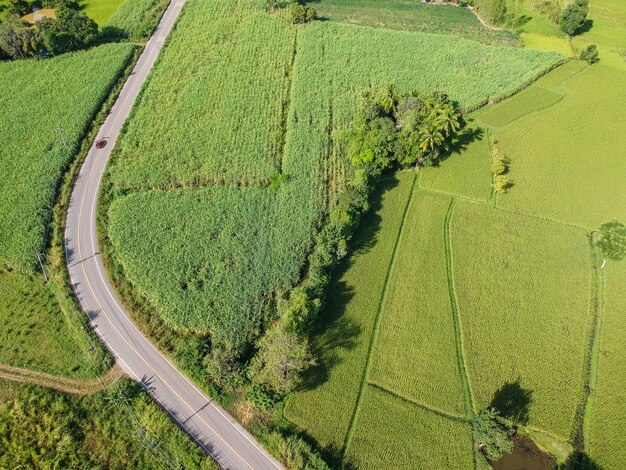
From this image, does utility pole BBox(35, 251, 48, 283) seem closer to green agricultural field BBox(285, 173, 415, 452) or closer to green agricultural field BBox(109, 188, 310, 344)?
green agricultural field BBox(109, 188, 310, 344)

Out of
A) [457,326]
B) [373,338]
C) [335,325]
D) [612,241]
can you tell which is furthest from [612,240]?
[335,325]

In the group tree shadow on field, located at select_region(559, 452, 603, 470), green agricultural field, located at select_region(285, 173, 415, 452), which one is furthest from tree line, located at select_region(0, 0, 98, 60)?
tree shadow on field, located at select_region(559, 452, 603, 470)

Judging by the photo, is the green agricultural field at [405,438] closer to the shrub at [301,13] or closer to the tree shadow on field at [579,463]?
the tree shadow on field at [579,463]

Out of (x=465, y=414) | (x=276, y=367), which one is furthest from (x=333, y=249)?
(x=465, y=414)

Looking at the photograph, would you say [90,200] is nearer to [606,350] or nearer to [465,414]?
[465,414]

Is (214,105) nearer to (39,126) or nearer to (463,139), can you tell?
(39,126)
